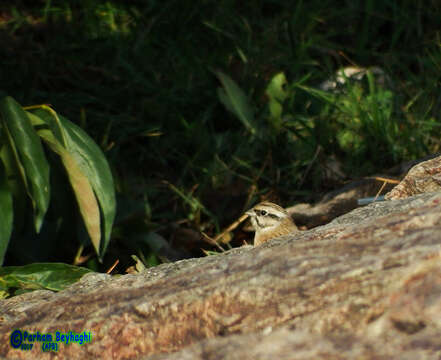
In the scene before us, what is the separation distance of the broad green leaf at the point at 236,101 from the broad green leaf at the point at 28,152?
2674mm

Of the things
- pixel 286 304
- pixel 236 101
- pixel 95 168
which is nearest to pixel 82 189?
→ pixel 95 168

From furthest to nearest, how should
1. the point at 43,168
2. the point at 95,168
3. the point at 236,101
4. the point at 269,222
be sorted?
the point at 236,101 → the point at 269,222 → the point at 95,168 → the point at 43,168

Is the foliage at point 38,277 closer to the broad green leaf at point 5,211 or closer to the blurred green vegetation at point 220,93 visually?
the broad green leaf at point 5,211

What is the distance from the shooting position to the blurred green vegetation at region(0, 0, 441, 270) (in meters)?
6.26

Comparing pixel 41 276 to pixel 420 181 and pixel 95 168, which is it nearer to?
pixel 95 168

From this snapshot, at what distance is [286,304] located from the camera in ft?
8.53

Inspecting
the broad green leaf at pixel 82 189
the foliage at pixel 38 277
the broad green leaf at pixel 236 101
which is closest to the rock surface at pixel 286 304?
the foliage at pixel 38 277

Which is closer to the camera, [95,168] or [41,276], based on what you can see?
[41,276]

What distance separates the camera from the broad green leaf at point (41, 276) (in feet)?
14.0

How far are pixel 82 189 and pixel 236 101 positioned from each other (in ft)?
8.51

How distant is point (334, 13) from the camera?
7.77 m

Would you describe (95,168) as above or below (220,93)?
above

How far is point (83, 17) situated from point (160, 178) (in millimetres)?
2100

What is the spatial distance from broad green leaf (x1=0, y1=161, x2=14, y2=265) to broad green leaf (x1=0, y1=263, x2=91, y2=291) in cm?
10
